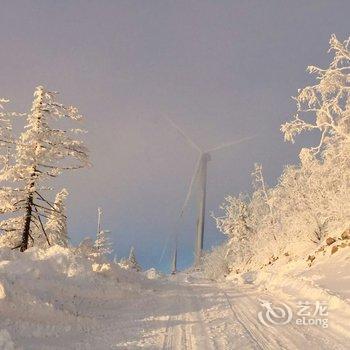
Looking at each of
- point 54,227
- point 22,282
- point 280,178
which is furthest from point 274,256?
point 22,282

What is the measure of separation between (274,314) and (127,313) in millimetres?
4245

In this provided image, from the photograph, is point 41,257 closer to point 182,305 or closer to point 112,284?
point 112,284

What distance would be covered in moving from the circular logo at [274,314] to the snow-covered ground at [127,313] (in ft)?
0.53

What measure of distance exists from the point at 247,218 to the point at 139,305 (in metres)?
48.1

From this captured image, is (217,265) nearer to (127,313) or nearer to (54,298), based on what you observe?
(127,313)

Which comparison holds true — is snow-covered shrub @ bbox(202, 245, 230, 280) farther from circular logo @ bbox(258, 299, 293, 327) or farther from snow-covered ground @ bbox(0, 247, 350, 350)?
circular logo @ bbox(258, 299, 293, 327)

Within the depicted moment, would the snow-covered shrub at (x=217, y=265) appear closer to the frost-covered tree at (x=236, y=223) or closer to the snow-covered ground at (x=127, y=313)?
the frost-covered tree at (x=236, y=223)

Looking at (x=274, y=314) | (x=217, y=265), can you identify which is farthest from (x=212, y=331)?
(x=217, y=265)

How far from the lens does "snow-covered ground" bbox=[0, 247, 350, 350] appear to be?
9.48 m

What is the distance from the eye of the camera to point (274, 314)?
1314cm

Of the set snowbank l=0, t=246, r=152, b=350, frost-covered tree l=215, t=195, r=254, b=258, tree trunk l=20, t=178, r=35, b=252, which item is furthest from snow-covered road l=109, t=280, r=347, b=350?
frost-covered tree l=215, t=195, r=254, b=258

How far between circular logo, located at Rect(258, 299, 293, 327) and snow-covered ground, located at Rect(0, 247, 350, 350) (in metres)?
0.16

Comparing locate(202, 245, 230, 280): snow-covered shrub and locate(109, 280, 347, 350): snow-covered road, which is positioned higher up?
locate(202, 245, 230, 280): snow-covered shrub

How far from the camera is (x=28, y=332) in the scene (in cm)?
960
